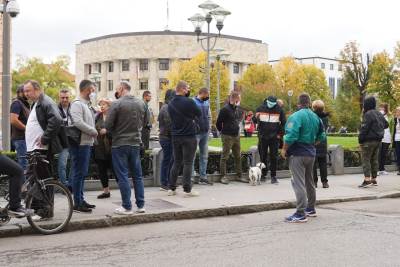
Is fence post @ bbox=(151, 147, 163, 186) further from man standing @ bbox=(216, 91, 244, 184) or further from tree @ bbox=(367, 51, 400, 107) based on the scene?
tree @ bbox=(367, 51, 400, 107)

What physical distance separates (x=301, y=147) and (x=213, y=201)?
2123 millimetres

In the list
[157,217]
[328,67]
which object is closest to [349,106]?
[157,217]

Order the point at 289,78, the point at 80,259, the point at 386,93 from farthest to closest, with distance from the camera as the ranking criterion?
the point at 289,78
the point at 386,93
the point at 80,259

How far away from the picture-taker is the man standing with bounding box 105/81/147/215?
829cm

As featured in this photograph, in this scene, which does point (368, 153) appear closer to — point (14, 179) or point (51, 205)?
point (51, 205)

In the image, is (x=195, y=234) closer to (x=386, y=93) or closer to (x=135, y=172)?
(x=135, y=172)

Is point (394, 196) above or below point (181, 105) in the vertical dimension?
below

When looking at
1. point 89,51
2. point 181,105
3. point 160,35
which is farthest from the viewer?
point 89,51

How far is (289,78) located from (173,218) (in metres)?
70.8

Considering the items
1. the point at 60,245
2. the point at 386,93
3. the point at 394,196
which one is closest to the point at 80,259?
the point at 60,245

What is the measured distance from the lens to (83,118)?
8.44 metres

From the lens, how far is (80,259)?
603 centimetres

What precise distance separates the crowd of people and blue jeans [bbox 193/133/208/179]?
0.02m

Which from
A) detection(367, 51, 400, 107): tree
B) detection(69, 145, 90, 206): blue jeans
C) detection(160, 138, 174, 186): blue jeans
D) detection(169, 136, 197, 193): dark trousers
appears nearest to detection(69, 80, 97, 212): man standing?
detection(69, 145, 90, 206): blue jeans
